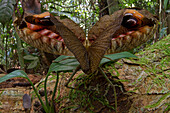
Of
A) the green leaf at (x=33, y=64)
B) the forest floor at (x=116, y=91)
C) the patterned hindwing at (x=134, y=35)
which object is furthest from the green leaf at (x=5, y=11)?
the patterned hindwing at (x=134, y=35)

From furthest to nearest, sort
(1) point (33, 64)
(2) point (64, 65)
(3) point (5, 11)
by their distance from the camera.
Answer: (1) point (33, 64) → (3) point (5, 11) → (2) point (64, 65)

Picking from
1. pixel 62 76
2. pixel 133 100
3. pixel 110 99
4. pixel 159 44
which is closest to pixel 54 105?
pixel 62 76

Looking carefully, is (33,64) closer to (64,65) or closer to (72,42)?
(64,65)

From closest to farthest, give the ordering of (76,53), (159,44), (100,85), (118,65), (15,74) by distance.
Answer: (76,53), (15,74), (100,85), (118,65), (159,44)

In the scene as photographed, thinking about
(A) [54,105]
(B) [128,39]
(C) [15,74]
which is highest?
(B) [128,39]

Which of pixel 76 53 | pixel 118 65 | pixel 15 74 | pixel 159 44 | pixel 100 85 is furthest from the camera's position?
pixel 159 44

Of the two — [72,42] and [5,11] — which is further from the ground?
[5,11]

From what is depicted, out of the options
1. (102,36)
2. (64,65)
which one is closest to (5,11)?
(64,65)

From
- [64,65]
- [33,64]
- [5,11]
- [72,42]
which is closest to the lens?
[72,42]

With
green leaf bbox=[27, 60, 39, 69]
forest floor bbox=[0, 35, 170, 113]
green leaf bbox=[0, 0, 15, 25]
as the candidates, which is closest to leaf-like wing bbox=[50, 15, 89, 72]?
forest floor bbox=[0, 35, 170, 113]

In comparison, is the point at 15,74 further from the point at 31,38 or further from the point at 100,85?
the point at 100,85

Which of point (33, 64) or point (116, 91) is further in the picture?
point (33, 64)
